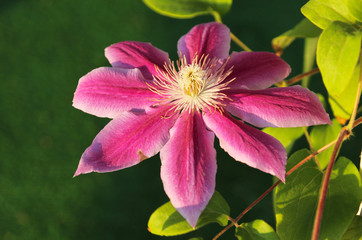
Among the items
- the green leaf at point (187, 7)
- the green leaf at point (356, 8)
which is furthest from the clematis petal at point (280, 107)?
the green leaf at point (187, 7)

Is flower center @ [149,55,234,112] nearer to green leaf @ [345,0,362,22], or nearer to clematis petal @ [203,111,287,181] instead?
clematis petal @ [203,111,287,181]

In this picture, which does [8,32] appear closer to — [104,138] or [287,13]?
[287,13]

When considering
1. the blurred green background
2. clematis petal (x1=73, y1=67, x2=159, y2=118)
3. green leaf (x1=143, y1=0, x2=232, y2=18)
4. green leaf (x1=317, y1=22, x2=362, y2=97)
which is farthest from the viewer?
the blurred green background

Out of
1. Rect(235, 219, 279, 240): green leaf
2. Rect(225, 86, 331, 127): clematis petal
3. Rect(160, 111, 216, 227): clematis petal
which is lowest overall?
Rect(235, 219, 279, 240): green leaf

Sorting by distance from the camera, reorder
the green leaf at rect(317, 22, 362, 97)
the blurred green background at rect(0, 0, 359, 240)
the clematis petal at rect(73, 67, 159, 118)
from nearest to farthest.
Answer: the green leaf at rect(317, 22, 362, 97) < the clematis petal at rect(73, 67, 159, 118) < the blurred green background at rect(0, 0, 359, 240)

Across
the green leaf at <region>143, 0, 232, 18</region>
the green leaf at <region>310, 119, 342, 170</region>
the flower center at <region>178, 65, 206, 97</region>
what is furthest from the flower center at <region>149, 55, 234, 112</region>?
the green leaf at <region>310, 119, 342, 170</region>

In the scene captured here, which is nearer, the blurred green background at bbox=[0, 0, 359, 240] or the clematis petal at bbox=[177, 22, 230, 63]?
the clematis petal at bbox=[177, 22, 230, 63]

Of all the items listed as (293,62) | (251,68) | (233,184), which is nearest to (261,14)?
(293,62)

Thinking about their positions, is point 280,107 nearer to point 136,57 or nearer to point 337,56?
point 337,56
